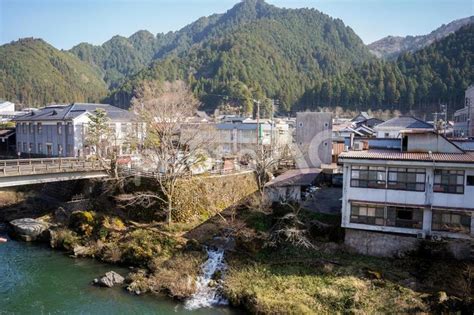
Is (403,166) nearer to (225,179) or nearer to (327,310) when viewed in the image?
(327,310)

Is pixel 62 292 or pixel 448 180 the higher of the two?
pixel 448 180

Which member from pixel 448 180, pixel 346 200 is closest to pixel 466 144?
pixel 448 180

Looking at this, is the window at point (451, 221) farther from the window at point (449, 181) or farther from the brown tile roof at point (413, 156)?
the brown tile roof at point (413, 156)

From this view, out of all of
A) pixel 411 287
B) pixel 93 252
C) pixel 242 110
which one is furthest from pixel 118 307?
pixel 242 110

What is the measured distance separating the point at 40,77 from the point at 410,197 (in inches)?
4657

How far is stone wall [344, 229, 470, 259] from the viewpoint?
1814 cm

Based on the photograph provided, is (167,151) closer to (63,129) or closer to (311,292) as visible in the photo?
(311,292)

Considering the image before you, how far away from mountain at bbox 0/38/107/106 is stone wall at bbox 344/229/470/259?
99256 mm

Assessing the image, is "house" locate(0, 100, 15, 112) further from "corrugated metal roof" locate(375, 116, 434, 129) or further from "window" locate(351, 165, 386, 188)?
"window" locate(351, 165, 386, 188)

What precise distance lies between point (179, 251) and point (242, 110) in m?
65.4

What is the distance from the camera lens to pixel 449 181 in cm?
1862

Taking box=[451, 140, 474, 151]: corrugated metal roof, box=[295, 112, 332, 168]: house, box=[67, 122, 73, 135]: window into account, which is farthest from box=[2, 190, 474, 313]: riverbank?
box=[67, 122, 73, 135]: window

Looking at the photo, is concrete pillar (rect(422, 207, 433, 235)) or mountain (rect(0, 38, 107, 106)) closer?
concrete pillar (rect(422, 207, 433, 235))

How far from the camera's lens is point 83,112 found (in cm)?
4038
